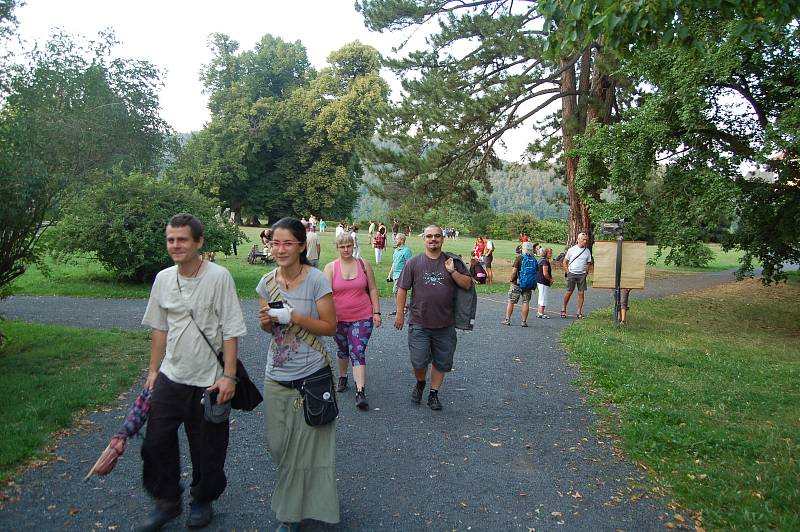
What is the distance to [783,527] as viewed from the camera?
147 inches

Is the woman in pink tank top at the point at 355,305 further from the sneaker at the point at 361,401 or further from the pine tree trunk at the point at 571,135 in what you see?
the pine tree trunk at the point at 571,135

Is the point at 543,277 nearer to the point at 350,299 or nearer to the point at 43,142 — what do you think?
the point at 350,299

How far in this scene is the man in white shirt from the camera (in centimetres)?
344

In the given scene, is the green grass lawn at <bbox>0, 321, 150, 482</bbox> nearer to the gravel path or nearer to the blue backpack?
the gravel path

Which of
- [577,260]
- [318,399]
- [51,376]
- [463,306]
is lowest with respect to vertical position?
[51,376]

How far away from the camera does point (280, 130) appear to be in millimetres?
Answer: 50781

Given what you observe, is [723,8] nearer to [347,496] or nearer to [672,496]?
[672,496]

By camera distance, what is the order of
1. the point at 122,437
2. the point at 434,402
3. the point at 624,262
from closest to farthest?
the point at 122,437, the point at 434,402, the point at 624,262

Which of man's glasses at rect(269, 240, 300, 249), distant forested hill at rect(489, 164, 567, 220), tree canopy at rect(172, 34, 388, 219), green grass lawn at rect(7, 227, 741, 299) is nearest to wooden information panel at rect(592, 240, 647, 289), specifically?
green grass lawn at rect(7, 227, 741, 299)

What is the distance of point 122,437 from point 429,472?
2232mm

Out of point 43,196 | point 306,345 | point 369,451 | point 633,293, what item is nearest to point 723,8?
point 306,345

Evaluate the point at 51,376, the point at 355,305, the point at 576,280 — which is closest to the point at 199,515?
the point at 355,305

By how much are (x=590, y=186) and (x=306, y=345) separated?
574 inches

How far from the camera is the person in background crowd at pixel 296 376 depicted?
3461 mm
